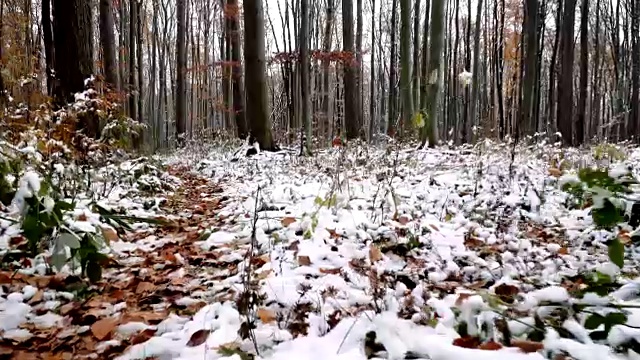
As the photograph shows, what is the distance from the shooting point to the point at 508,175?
4.94 m

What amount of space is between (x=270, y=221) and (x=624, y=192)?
263 centimetres

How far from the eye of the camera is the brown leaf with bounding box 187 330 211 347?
185cm

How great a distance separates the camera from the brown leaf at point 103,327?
198 cm

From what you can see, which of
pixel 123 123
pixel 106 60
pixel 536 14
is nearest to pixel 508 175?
pixel 123 123

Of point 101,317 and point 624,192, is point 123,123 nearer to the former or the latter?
point 101,317

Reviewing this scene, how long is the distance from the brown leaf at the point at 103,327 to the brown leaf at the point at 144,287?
0.43m

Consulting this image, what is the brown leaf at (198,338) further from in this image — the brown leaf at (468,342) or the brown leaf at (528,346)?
the brown leaf at (528,346)

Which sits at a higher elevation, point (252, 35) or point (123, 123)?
point (252, 35)

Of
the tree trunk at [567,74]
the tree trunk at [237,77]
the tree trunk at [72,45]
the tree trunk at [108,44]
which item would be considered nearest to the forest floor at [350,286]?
the tree trunk at [72,45]

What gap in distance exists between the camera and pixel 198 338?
1863 mm

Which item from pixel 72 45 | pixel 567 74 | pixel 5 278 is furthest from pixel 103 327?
pixel 567 74

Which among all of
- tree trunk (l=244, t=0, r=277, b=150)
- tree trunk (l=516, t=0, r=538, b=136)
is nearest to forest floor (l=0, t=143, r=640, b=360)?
tree trunk (l=244, t=0, r=277, b=150)

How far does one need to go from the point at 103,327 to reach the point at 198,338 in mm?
522

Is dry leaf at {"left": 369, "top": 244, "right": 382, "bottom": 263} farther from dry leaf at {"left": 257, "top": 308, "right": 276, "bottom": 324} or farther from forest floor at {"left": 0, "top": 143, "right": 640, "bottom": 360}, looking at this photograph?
dry leaf at {"left": 257, "top": 308, "right": 276, "bottom": 324}
